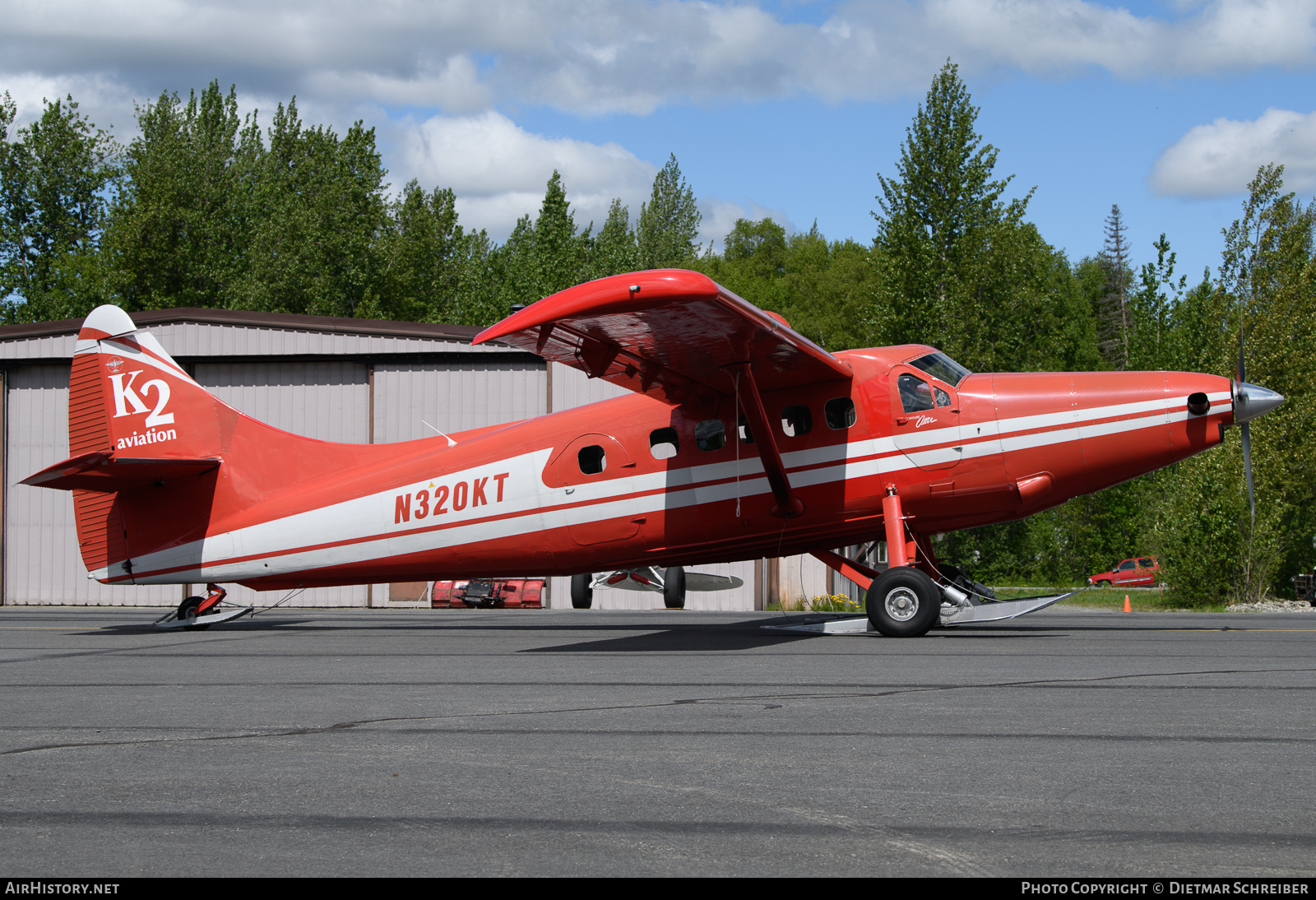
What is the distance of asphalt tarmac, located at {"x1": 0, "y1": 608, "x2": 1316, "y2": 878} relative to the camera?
3730mm

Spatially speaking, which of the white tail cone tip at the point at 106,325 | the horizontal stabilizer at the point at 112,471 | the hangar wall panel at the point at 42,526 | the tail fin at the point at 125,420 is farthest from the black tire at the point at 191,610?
the hangar wall panel at the point at 42,526

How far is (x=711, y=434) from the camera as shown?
13352mm

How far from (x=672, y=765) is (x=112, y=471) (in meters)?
12.2

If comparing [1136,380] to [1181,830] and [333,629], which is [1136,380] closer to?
[1181,830]

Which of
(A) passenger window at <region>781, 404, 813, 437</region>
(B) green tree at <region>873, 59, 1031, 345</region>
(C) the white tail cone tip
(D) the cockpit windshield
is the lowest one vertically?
(A) passenger window at <region>781, 404, 813, 437</region>

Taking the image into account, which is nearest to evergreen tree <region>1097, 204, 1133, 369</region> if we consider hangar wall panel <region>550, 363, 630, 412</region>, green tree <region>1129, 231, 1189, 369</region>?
green tree <region>1129, 231, 1189, 369</region>

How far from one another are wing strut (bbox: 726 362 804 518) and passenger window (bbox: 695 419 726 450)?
0.17m

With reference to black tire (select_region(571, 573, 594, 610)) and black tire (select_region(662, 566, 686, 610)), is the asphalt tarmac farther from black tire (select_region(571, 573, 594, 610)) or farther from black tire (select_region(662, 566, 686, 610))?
black tire (select_region(571, 573, 594, 610))

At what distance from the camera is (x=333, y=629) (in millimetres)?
16250

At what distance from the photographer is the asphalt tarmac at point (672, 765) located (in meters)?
3.73

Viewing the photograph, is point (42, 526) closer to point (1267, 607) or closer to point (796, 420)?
point (796, 420)

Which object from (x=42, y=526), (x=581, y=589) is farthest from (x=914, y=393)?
(x=42, y=526)

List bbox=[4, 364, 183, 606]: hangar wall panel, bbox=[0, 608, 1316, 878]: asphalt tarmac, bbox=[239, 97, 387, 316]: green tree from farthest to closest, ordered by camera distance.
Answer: bbox=[239, 97, 387, 316]: green tree
bbox=[4, 364, 183, 606]: hangar wall panel
bbox=[0, 608, 1316, 878]: asphalt tarmac

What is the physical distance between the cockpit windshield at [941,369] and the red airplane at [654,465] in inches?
0.9
